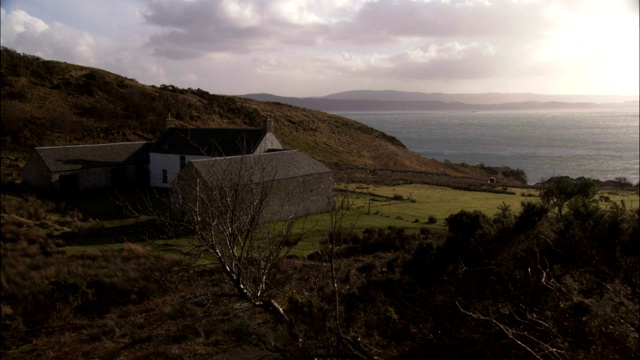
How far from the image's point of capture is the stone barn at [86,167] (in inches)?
1117

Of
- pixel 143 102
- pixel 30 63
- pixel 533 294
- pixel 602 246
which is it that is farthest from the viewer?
pixel 143 102

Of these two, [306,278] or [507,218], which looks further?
[306,278]

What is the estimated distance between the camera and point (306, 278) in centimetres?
1552

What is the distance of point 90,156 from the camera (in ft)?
103

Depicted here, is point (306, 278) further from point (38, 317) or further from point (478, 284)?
point (38, 317)

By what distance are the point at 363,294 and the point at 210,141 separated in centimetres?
2158

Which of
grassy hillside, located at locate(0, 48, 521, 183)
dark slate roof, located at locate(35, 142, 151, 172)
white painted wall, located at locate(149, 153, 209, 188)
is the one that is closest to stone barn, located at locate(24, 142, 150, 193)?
dark slate roof, located at locate(35, 142, 151, 172)

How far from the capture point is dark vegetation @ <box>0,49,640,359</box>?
21.8 feet

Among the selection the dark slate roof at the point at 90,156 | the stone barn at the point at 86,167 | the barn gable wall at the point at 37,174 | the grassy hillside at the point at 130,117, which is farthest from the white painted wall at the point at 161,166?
the grassy hillside at the point at 130,117

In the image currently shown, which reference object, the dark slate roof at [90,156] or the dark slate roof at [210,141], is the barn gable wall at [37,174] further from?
the dark slate roof at [210,141]

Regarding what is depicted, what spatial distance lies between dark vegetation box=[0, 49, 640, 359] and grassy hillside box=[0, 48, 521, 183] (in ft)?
27.9

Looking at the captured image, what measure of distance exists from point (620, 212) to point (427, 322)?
4011 millimetres

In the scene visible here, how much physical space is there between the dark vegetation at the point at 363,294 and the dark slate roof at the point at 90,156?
5475mm

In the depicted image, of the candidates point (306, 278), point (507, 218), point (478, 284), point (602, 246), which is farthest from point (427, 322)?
point (306, 278)
